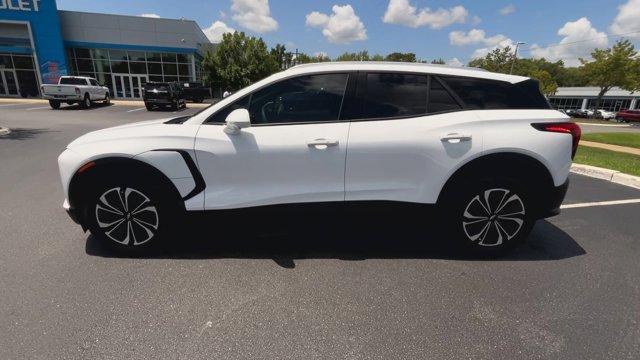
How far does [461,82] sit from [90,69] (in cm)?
3768

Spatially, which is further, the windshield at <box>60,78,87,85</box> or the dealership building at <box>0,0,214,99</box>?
the dealership building at <box>0,0,214,99</box>

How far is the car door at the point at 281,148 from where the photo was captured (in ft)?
9.71

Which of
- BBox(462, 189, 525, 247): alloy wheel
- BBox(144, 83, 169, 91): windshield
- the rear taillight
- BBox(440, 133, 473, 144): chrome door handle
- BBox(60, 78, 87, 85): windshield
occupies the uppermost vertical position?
BBox(60, 78, 87, 85): windshield

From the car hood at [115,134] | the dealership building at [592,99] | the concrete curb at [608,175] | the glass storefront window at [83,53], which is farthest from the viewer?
the dealership building at [592,99]

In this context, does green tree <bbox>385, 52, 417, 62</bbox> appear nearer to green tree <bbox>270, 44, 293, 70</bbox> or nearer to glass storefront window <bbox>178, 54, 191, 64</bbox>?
green tree <bbox>270, 44, 293, 70</bbox>

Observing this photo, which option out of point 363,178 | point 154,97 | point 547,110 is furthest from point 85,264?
point 154,97

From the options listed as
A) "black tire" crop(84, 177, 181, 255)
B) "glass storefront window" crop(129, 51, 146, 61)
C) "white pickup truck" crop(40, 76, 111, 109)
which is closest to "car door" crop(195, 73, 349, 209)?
"black tire" crop(84, 177, 181, 255)

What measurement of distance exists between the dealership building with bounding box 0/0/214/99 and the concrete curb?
109 feet

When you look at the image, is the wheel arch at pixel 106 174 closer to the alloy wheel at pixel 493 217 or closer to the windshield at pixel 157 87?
the alloy wheel at pixel 493 217

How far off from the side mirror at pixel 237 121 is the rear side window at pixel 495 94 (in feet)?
6.17

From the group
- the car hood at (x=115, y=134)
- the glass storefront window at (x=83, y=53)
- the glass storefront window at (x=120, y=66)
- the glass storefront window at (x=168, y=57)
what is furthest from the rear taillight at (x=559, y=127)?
the glass storefront window at (x=83, y=53)

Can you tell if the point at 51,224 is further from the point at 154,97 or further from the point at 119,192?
the point at 154,97

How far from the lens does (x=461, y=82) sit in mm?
3205

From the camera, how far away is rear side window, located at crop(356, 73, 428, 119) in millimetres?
3086
